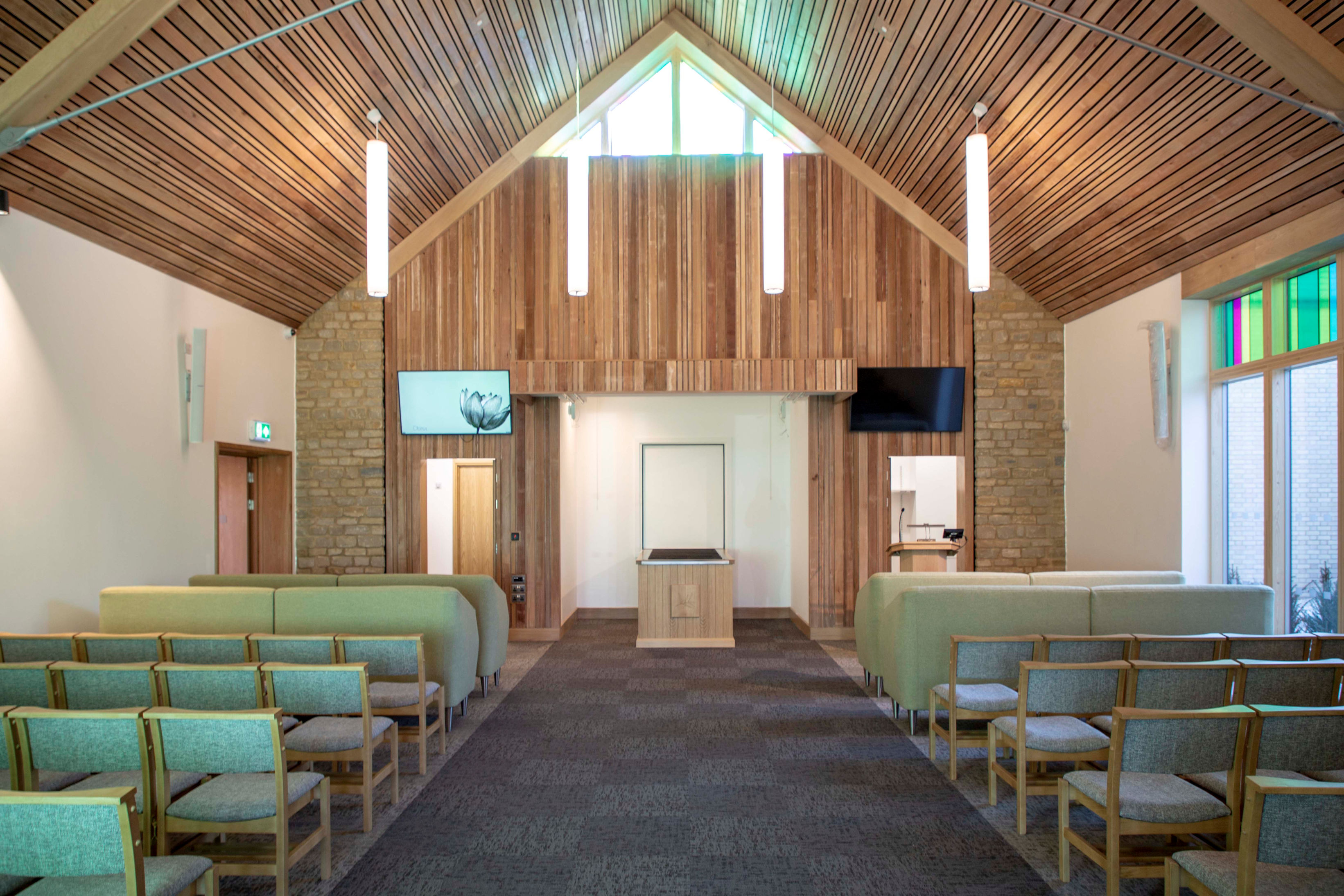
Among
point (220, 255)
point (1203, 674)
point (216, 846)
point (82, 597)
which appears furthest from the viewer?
point (220, 255)

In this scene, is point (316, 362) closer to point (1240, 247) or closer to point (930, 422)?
point (930, 422)

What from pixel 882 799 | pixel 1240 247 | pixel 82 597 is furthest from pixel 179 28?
pixel 1240 247

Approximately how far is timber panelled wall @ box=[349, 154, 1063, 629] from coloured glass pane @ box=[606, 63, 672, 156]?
16.6 inches

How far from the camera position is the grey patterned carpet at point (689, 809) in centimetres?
315

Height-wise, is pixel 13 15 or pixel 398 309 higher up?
pixel 13 15

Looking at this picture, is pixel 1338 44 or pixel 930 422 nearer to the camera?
pixel 1338 44

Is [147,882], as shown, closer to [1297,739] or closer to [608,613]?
[1297,739]

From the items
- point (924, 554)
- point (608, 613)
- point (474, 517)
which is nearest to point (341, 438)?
point (474, 517)

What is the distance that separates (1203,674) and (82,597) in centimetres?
611

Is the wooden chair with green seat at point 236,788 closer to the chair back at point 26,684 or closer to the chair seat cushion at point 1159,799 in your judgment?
the chair back at point 26,684

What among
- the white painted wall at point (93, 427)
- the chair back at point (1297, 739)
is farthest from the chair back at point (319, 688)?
the chair back at point (1297, 739)

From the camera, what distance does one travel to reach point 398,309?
8.33 meters

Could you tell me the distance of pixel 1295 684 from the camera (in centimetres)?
329

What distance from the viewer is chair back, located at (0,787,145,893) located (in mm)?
1942
